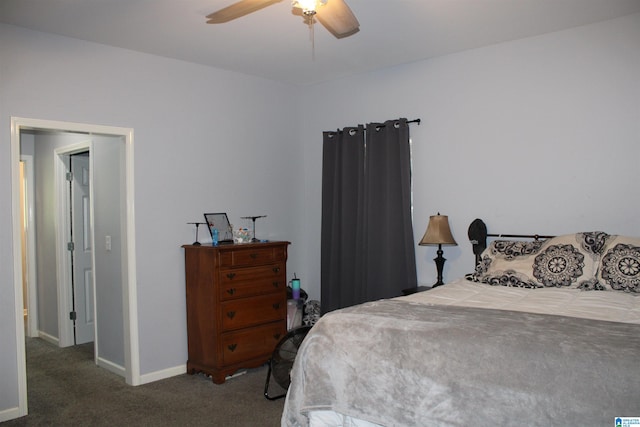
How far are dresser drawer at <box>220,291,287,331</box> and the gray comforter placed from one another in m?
1.67

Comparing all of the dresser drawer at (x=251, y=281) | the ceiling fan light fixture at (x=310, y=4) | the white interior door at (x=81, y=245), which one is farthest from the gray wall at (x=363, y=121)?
the ceiling fan light fixture at (x=310, y=4)

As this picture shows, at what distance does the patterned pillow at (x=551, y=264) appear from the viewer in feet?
10.3

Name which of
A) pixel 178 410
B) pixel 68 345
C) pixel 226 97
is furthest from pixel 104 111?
pixel 68 345

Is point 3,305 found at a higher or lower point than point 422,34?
lower

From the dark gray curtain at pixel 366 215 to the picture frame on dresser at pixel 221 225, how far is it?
3.13 ft

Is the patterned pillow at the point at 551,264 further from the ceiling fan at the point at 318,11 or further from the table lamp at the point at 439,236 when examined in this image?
the ceiling fan at the point at 318,11

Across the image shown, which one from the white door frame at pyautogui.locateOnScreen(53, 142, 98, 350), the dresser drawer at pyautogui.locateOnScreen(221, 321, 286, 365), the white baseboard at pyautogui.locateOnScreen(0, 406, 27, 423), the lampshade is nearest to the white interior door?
the white door frame at pyautogui.locateOnScreen(53, 142, 98, 350)

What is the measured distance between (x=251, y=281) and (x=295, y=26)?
6.63 ft

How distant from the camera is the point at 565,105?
359 cm

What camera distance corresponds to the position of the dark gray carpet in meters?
3.22

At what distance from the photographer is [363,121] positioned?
4762 millimetres

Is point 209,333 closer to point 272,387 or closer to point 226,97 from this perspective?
point 272,387

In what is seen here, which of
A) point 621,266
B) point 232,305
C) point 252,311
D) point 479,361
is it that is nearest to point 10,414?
point 232,305

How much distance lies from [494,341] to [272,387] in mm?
2245
